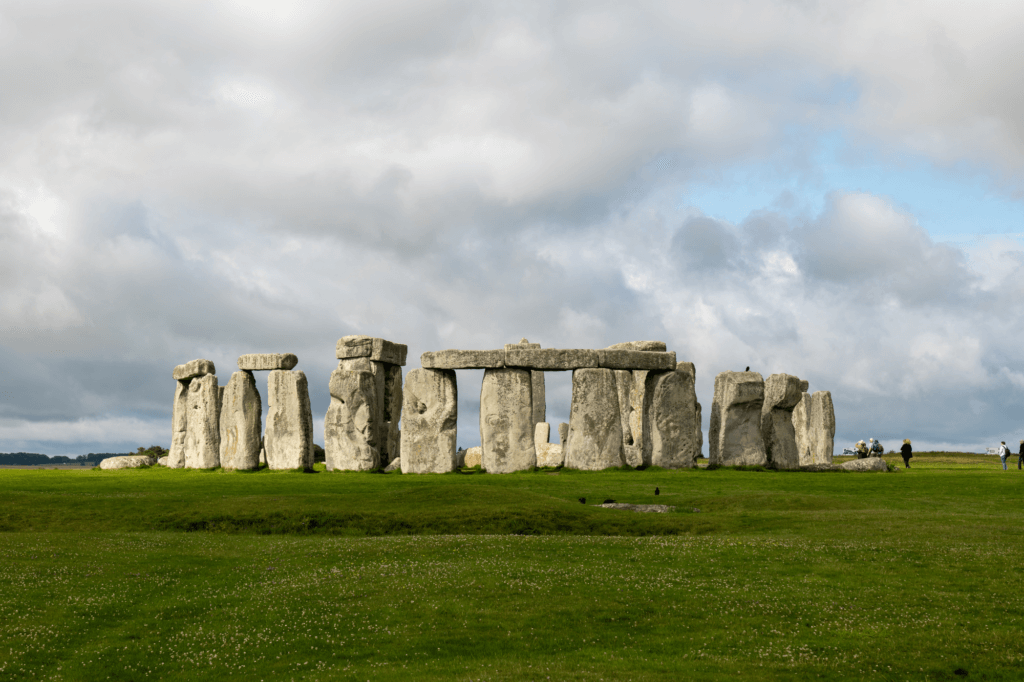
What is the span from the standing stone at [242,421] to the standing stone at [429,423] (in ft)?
30.3

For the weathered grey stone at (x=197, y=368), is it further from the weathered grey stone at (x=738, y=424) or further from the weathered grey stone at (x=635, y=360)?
the weathered grey stone at (x=738, y=424)

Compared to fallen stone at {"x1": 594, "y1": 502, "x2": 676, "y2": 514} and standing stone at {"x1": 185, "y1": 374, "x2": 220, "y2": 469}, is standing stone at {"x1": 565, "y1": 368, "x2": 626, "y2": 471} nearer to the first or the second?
fallen stone at {"x1": 594, "y1": 502, "x2": 676, "y2": 514}

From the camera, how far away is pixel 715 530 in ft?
78.5

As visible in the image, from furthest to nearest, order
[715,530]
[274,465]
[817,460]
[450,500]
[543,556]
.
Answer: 1. [817,460]
2. [274,465]
3. [450,500]
4. [715,530]
5. [543,556]

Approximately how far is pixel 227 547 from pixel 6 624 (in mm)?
6474

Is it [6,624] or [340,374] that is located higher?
[340,374]

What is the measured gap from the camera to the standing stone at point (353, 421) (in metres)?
42.8

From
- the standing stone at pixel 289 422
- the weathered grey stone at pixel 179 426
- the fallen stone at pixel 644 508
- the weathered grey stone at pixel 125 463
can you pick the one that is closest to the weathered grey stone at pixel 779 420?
the fallen stone at pixel 644 508

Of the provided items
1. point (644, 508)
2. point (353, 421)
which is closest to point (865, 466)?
point (644, 508)

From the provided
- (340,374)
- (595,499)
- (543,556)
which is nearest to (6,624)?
(543,556)

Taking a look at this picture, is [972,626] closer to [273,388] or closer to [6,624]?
[6,624]

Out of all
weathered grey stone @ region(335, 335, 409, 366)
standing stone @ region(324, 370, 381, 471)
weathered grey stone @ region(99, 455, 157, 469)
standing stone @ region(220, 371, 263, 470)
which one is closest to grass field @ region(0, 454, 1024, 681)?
standing stone @ region(324, 370, 381, 471)

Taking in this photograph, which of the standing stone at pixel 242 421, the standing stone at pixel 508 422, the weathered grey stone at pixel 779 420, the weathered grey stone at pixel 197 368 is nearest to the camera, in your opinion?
the standing stone at pixel 508 422

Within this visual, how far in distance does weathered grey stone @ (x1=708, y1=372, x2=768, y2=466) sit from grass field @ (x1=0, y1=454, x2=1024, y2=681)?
557 inches
